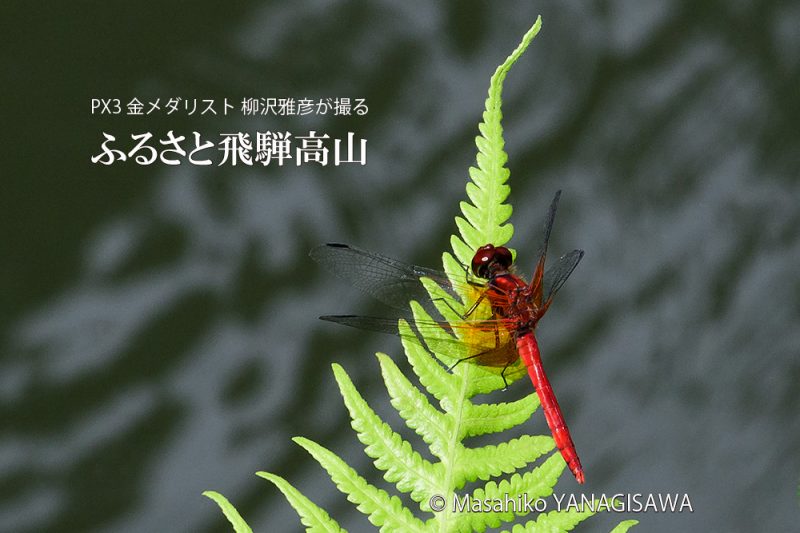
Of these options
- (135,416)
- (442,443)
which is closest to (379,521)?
(442,443)

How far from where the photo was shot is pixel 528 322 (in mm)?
756

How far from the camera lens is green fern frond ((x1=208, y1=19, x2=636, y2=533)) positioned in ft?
1.67

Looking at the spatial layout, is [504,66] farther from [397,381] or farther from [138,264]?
[138,264]

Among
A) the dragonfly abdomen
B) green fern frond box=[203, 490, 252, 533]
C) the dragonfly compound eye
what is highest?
the dragonfly compound eye

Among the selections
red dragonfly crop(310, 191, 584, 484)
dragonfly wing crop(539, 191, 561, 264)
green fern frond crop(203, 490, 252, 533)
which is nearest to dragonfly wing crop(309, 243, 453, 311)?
red dragonfly crop(310, 191, 584, 484)

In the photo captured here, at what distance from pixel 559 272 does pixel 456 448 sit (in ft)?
1.18

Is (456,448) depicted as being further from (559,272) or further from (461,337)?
(559,272)

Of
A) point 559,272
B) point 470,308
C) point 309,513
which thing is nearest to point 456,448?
point 309,513

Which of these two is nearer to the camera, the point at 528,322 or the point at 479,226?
the point at 479,226

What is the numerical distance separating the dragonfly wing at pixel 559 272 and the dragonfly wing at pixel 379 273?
0.12 meters

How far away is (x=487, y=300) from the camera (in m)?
0.74

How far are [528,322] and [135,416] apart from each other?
4.09 feet

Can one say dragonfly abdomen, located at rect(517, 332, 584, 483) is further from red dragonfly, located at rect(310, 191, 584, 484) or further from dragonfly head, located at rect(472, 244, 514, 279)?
dragonfly head, located at rect(472, 244, 514, 279)

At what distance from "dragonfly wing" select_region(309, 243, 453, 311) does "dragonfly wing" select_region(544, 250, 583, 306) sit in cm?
12
